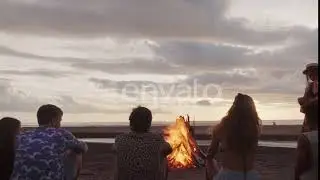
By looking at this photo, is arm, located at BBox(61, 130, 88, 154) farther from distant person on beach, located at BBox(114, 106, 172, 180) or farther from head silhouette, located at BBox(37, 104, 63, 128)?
distant person on beach, located at BBox(114, 106, 172, 180)

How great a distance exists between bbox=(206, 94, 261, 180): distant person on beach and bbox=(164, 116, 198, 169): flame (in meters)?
13.2

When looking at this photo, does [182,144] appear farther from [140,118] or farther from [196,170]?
[140,118]

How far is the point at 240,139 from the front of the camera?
21.4 ft

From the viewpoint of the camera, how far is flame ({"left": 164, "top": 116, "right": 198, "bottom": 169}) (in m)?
20.1

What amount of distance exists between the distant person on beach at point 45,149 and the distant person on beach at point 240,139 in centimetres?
187

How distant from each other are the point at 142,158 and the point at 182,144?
13.2 meters

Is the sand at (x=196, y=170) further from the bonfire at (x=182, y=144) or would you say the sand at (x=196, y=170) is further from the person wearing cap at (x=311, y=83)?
the person wearing cap at (x=311, y=83)

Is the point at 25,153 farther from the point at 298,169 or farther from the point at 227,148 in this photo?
the point at 298,169

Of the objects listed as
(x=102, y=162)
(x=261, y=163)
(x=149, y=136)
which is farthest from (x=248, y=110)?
(x=102, y=162)

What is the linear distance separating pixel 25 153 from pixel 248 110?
2830mm

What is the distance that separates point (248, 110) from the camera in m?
6.55

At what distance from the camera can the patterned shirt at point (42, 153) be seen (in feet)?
23.2

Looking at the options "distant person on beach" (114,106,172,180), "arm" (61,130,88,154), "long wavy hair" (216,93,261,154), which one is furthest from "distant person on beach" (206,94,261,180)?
"arm" (61,130,88,154)

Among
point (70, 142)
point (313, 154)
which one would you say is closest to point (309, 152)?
point (313, 154)
